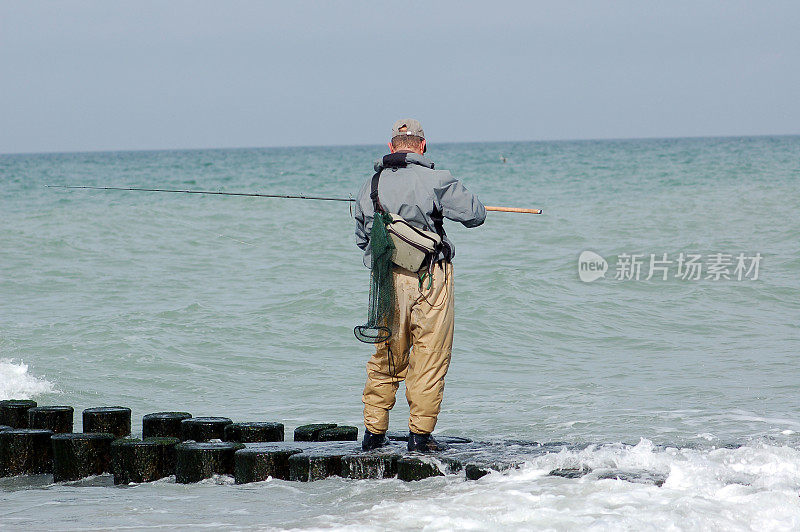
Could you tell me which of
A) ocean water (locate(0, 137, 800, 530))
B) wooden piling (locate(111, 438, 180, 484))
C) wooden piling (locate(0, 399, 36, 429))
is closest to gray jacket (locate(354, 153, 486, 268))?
ocean water (locate(0, 137, 800, 530))

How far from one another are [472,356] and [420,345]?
4.78 meters

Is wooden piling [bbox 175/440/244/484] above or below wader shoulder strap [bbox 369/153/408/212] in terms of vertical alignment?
below

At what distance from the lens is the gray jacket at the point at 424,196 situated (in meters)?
5.08

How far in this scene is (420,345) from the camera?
519cm

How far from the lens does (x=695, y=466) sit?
4.89 metres

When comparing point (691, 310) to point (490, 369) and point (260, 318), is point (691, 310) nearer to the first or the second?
point (490, 369)

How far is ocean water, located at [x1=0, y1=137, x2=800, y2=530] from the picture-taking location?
4715mm

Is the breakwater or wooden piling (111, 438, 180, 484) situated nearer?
the breakwater

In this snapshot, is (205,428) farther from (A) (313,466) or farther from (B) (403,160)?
(B) (403,160)

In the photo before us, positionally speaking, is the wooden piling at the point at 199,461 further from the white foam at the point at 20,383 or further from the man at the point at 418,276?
the white foam at the point at 20,383

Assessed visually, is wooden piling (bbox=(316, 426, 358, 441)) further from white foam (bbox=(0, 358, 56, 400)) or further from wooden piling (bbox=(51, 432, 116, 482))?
white foam (bbox=(0, 358, 56, 400))

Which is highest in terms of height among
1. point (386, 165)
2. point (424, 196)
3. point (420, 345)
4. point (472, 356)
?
point (386, 165)

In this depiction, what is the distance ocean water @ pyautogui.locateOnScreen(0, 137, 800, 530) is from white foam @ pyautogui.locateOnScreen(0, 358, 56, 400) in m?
0.03

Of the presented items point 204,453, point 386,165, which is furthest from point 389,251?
point 204,453
